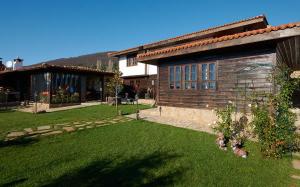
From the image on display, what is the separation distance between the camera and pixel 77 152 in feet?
18.5

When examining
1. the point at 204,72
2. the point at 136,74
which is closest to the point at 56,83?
the point at 136,74

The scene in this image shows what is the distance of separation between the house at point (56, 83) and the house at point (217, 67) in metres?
9.11

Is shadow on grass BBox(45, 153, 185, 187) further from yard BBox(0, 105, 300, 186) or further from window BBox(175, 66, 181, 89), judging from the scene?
window BBox(175, 66, 181, 89)

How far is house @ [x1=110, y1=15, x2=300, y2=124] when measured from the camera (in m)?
7.75

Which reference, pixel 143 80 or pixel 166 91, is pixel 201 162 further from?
pixel 143 80

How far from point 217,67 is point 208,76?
57 centimetres

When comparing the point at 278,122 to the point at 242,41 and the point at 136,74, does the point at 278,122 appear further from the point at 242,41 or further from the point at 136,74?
the point at 136,74

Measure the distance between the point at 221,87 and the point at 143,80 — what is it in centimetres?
1501

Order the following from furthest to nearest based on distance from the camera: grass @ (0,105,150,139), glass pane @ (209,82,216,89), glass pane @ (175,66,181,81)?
glass pane @ (175,66,181,81)
glass pane @ (209,82,216,89)
grass @ (0,105,150,139)

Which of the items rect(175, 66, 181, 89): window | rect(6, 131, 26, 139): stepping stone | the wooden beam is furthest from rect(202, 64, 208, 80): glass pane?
rect(6, 131, 26, 139): stepping stone

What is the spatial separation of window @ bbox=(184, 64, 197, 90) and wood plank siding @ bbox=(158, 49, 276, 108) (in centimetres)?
16

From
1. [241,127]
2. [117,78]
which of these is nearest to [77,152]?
[241,127]

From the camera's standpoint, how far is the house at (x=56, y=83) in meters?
17.6

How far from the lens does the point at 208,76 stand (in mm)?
9766
